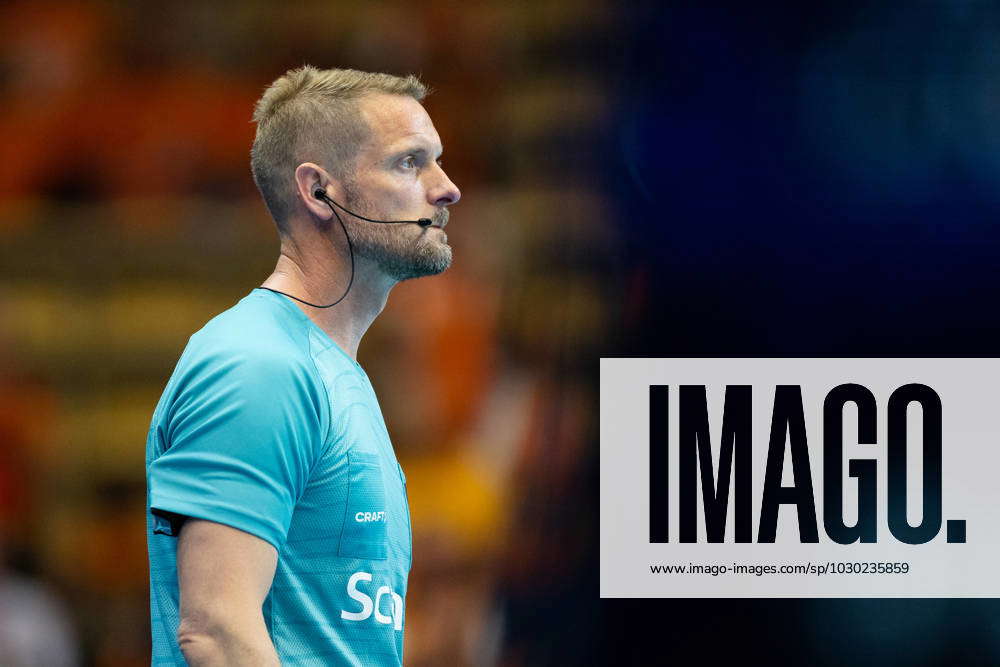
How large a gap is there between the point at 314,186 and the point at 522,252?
52.9 inches

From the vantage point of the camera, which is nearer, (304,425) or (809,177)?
(304,425)

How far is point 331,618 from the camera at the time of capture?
1456 mm

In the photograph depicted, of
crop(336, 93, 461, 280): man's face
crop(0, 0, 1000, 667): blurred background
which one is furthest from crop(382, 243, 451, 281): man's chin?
crop(0, 0, 1000, 667): blurred background

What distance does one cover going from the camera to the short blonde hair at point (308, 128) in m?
1.66

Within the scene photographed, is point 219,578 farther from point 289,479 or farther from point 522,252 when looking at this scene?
point 522,252

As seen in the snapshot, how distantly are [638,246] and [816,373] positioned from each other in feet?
1.88

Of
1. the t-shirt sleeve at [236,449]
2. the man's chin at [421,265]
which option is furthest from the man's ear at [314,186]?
the t-shirt sleeve at [236,449]

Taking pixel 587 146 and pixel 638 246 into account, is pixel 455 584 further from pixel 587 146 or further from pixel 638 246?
pixel 587 146

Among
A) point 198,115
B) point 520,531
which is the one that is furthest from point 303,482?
point 198,115

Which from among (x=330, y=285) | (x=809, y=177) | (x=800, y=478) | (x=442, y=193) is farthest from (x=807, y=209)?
(x=330, y=285)

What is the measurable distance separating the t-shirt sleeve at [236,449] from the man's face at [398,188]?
0.37 metres

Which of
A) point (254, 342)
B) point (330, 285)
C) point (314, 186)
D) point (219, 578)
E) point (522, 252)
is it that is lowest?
point (219, 578)

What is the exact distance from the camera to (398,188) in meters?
1.70

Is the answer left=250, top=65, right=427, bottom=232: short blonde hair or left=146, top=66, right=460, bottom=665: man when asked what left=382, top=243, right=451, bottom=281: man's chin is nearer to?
left=146, top=66, right=460, bottom=665: man
